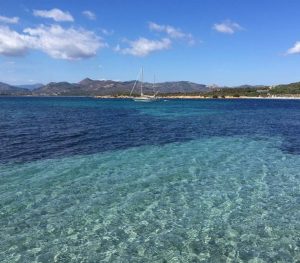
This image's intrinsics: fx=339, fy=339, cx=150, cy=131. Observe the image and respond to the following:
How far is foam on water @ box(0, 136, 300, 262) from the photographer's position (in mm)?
13805

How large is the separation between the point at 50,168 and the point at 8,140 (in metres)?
18.0

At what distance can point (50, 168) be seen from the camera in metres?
27.3

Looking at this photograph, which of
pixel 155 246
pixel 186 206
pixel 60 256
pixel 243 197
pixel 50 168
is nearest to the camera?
pixel 60 256

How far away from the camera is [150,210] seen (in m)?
18.3

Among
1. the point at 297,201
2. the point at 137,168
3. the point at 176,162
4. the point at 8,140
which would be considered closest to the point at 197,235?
the point at 297,201

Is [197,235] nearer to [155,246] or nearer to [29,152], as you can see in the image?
[155,246]

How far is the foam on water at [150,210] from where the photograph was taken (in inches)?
543

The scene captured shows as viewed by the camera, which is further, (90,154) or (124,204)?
(90,154)

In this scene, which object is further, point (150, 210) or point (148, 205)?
point (148, 205)

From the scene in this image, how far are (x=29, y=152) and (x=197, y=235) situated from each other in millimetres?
24122

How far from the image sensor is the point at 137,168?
27766 mm

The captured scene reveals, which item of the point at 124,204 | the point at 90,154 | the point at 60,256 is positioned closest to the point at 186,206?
the point at 124,204

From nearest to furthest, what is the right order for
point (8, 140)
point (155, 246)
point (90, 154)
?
point (155, 246) < point (90, 154) < point (8, 140)

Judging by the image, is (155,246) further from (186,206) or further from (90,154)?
(90,154)
